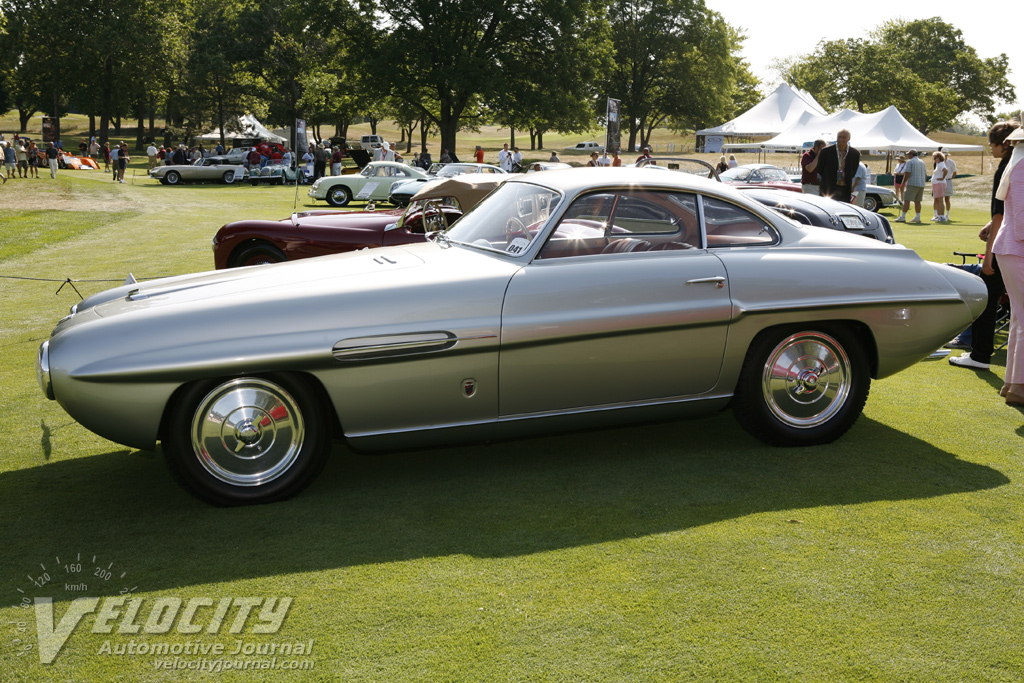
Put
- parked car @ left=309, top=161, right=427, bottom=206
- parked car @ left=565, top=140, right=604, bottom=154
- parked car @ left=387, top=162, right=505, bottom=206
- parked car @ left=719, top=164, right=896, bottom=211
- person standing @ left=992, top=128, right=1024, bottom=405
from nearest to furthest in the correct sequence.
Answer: person standing @ left=992, top=128, right=1024, bottom=405 < parked car @ left=719, top=164, right=896, bottom=211 < parked car @ left=387, top=162, right=505, bottom=206 < parked car @ left=309, top=161, right=427, bottom=206 < parked car @ left=565, top=140, right=604, bottom=154

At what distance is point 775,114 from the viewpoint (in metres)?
45.0

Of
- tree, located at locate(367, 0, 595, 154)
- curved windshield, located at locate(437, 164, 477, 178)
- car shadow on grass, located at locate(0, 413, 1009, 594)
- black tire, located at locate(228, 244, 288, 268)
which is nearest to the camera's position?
car shadow on grass, located at locate(0, 413, 1009, 594)

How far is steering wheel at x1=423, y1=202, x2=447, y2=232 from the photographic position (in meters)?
7.76

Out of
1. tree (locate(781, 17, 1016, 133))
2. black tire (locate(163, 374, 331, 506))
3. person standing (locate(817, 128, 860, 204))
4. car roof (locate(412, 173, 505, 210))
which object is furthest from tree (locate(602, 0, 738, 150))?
black tire (locate(163, 374, 331, 506))

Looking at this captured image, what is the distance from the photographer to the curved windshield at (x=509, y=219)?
445cm

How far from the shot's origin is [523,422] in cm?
416

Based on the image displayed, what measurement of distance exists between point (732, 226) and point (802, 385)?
942mm

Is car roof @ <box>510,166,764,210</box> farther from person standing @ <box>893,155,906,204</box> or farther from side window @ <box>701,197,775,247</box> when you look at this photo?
person standing @ <box>893,155,906,204</box>

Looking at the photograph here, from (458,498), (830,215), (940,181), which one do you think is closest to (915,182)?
(940,181)

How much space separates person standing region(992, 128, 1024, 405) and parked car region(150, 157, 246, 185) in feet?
111

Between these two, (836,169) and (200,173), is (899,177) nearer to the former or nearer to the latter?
(836,169)

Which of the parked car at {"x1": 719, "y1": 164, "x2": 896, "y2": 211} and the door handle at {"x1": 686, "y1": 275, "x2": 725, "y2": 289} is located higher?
the parked car at {"x1": 719, "y1": 164, "x2": 896, "y2": 211}

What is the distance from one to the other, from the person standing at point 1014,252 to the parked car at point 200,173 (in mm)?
33746

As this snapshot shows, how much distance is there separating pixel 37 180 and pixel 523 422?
33.3 metres
